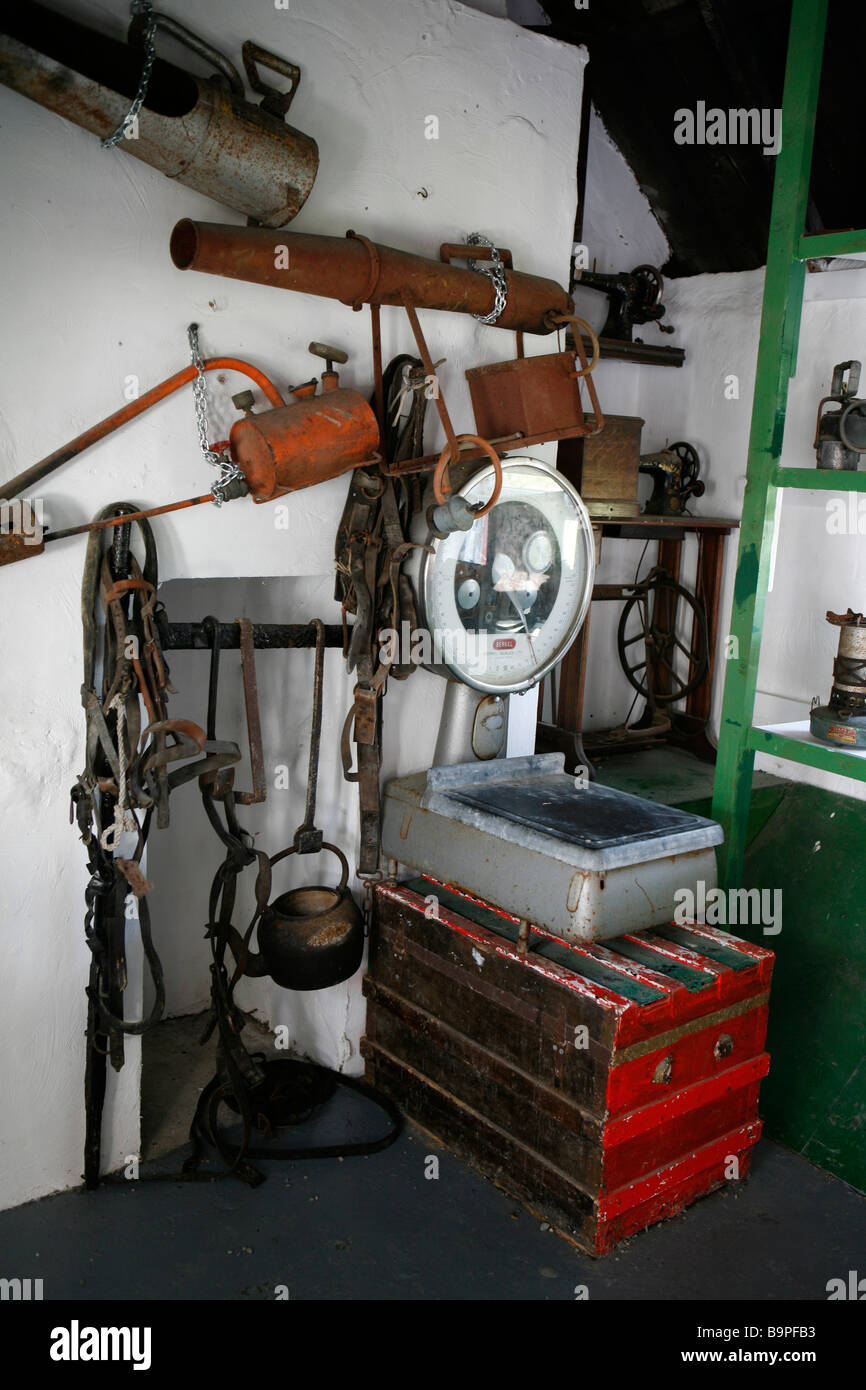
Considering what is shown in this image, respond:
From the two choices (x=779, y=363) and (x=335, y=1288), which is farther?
(x=779, y=363)

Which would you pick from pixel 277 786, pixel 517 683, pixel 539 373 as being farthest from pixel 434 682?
pixel 539 373

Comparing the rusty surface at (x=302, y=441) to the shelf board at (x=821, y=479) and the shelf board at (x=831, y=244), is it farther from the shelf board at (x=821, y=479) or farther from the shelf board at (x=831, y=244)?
the shelf board at (x=831, y=244)

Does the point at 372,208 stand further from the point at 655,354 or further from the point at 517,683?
the point at 655,354

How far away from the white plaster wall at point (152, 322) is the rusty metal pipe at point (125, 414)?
0.12ft

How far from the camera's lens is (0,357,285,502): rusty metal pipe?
1979 mm

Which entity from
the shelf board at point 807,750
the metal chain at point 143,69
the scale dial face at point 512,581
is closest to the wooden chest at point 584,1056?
the shelf board at point 807,750

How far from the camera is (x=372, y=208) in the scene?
7.80 feet

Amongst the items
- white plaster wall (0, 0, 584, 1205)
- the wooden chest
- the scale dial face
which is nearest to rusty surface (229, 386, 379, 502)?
white plaster wall (0, 0, 584, 1205)

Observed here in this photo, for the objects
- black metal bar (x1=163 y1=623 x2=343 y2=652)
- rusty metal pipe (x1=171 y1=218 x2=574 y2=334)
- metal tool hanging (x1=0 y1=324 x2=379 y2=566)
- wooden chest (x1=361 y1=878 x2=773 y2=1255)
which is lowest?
wooden chest (x1=361 y1=878 x2=773 y2=1255)

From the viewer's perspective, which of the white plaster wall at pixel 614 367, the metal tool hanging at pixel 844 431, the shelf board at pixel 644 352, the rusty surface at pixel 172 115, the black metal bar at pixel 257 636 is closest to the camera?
the rusty surface at pixel 172 115

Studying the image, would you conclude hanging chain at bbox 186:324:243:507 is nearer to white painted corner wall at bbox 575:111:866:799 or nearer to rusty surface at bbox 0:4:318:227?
rusty surface at bbox 0:4:318:227

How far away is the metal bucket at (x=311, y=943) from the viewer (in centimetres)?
241

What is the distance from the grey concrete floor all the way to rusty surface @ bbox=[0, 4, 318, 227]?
2.06 metres

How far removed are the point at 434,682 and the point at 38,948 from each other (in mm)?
1125
